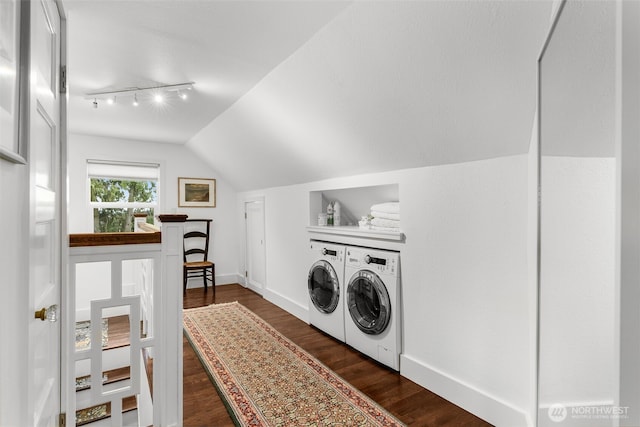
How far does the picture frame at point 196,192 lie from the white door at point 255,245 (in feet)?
2.14

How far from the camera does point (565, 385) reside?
3.06ft

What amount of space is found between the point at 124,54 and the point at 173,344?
1.91 metres

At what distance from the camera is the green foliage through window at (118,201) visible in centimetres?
467

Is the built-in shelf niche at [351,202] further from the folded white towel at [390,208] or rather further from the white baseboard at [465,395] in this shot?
the white baseboard at [465,395]

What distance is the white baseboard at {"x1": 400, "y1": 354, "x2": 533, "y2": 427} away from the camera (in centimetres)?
182

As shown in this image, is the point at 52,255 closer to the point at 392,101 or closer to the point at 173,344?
the point at 173,344

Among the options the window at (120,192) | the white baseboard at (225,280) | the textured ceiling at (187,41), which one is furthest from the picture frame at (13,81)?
the white baseboard at (225,280)

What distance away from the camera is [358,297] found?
2896 mm

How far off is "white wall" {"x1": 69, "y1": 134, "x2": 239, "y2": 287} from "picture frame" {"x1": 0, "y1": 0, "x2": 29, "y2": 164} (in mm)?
4485

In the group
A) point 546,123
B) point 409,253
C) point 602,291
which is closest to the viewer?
point 602,291

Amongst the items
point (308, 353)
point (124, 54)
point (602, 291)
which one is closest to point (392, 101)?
point (602, 291)

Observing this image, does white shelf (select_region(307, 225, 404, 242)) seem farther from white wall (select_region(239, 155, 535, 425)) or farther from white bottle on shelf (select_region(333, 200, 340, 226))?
white bottle on shelf (select_region(333, 200, 340, 226))

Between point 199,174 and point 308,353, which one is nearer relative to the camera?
point 308,353

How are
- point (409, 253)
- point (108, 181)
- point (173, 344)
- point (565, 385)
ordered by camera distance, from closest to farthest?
point (565, 385), point (173, 344), point (409, 253), point (108, 181)
